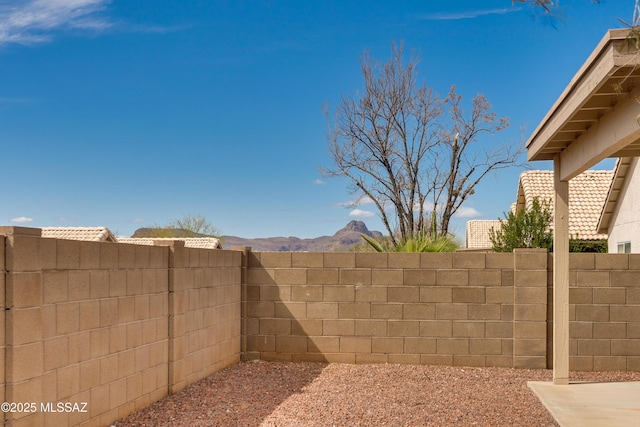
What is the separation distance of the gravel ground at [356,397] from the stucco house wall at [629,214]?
18.9 ft

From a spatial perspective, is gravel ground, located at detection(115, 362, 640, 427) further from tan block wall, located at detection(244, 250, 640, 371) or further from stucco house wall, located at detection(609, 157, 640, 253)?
stucco house wall, located at detection(609, 157, 640, 253)

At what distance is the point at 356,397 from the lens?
8.27 meters

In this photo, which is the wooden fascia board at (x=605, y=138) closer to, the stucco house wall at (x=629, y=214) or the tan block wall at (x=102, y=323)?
the tan block wall at (x=102, y=323)

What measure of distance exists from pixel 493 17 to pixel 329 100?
21.9 ft

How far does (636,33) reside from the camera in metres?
3.87

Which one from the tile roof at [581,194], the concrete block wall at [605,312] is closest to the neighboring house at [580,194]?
the tile roof at [581,194]

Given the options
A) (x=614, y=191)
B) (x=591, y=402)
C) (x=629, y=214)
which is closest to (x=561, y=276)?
(x=591, y=402)

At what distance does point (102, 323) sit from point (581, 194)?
19.6 m

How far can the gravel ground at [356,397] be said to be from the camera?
7178mm

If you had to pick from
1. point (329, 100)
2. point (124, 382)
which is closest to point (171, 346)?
point (124, 382)

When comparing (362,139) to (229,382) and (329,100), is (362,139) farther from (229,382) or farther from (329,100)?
(229,382)

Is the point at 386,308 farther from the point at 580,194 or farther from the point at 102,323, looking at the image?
the point at 580,194

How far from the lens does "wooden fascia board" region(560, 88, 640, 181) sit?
645 cm

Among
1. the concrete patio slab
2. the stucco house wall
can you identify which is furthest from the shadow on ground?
the stucco house wall
